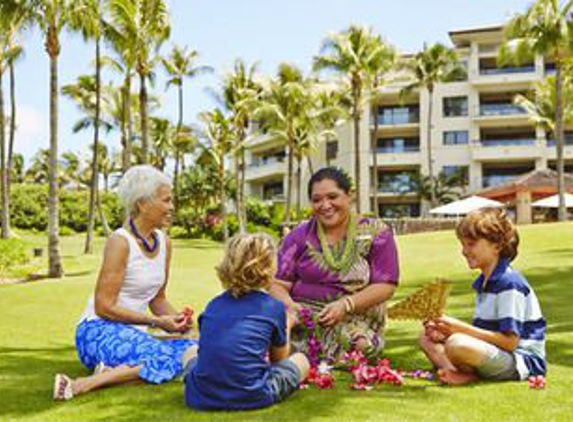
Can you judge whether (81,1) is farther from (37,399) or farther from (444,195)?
(444,195)

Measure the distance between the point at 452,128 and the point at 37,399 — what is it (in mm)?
60441

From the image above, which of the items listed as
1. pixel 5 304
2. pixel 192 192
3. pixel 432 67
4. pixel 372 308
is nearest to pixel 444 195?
pixel 432 67

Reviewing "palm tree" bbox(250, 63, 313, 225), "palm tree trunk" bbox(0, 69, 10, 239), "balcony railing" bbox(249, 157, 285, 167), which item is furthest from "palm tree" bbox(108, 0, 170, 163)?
"balcony railing" bbox(249, 157, 285, 167)

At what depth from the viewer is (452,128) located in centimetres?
6256

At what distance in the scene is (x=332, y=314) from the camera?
5320 mm

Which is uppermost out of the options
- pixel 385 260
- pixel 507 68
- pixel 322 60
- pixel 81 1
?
pixel 507 68

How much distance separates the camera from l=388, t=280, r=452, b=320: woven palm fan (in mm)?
5021

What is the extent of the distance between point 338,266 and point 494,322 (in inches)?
51.9

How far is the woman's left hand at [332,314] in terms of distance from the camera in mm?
5324

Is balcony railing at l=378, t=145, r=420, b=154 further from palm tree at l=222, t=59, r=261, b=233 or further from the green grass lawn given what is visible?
the green grass lawn

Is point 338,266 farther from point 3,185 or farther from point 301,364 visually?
point 3,185

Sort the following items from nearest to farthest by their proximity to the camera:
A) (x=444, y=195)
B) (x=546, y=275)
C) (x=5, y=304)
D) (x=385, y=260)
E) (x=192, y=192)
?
1. (x=385, y=260)
2. (x=5, y=304)
3. (x=546, y=275)
4. (x=192, y=192)
5. (x=444, y=195)

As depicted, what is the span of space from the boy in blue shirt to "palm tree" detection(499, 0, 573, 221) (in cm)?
3176

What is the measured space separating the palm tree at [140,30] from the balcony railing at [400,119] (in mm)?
40674
